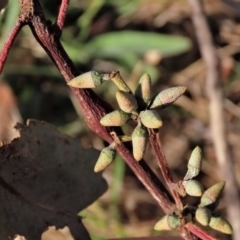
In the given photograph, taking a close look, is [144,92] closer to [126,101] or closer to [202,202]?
[126,101]

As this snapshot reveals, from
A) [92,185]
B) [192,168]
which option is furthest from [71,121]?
[192,168]

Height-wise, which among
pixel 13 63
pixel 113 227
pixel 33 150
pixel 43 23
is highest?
pixel 13 63

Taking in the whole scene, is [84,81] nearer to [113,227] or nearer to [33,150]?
[33,150]

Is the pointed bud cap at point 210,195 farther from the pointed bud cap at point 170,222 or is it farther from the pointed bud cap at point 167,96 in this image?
the pointed bud cap at point 167,96

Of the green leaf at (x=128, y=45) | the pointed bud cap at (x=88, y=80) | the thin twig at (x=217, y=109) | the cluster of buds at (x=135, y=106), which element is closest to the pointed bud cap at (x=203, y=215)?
the cluster of buds at (x=135, y=106)

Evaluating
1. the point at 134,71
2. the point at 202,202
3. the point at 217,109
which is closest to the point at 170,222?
the point at 202,202

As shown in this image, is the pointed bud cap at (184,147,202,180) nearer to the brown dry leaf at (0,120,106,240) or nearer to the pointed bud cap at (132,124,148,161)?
the pointed bud cap at (132,124,148,161)
